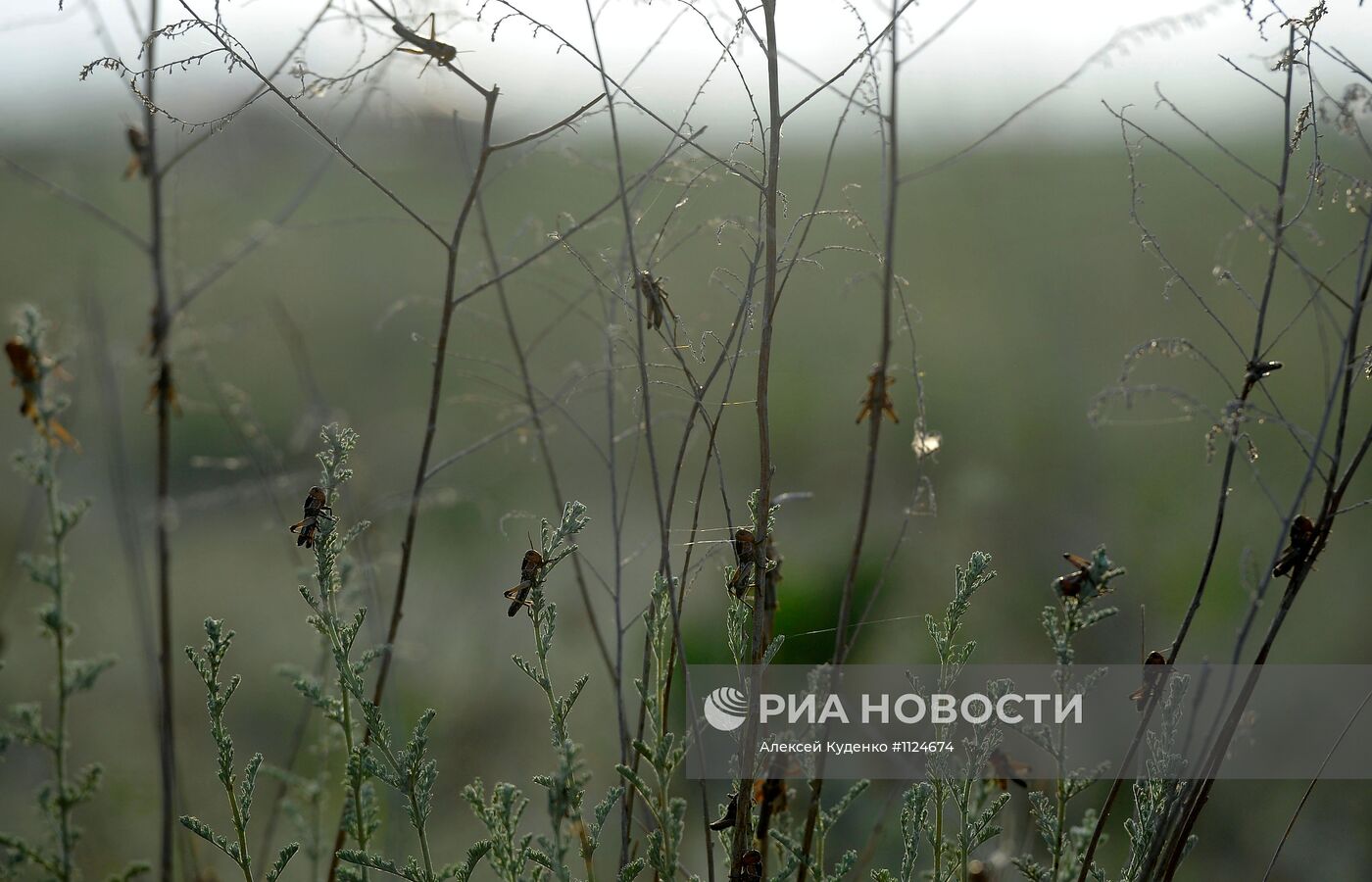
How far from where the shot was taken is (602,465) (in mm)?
5273

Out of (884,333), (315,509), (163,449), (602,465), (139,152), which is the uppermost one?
(602,465)

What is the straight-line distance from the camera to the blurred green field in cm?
219

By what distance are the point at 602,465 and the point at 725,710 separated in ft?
12.6

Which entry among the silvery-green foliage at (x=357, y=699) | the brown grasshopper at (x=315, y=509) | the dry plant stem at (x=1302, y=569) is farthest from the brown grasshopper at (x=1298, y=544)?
the brown grasshopper at (x=315, y=509)

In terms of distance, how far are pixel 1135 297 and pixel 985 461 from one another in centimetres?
302

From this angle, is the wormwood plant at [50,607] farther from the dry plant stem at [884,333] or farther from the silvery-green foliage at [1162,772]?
the silvery-green foliage at [1162,772]

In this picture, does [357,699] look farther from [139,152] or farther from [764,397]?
[139,152]

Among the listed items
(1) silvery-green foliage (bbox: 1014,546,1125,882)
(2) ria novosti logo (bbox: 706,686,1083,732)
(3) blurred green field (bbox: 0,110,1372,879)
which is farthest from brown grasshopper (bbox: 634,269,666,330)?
(1) silvery-green foliage (bbox: 1014,546,1125,882)

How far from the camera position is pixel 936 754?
135 cm

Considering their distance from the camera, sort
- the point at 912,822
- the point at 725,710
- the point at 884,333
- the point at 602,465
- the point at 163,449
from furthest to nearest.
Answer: the point at 602,465 < the point at 163,449 < the point at 725,710 < the point at 912,822 < the point at 884,333

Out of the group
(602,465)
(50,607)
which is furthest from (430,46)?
(602,465)

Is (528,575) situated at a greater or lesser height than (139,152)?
lesser

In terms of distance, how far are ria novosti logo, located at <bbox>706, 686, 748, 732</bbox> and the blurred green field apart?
0.28 meters

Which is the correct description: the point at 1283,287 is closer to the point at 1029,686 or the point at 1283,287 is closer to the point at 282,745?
the point at 1029,686
